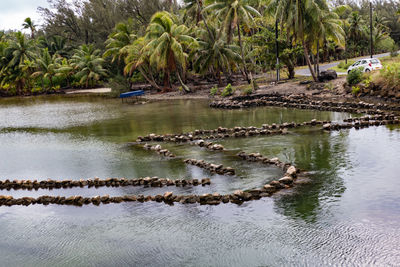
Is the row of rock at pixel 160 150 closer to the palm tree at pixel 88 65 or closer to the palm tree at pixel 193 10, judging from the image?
the palm tree at pixel 193 10

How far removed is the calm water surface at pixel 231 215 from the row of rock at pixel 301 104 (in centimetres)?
608

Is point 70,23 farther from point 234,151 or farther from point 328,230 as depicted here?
point 328,230

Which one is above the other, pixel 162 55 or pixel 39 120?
pixel 162 55

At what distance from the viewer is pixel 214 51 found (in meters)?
48.3

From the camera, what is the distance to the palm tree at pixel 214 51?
48.0 meters

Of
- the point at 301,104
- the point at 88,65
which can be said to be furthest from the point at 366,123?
the point at 88,65

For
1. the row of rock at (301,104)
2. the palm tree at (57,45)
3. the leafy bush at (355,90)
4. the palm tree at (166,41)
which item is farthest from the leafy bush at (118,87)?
the leafy bush at (355,90)

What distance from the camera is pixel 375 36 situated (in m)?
77.0

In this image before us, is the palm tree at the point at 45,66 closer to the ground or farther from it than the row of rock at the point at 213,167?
farther from it

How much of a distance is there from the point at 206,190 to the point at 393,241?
627cm

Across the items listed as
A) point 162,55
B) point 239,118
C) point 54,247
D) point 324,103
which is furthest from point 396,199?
point 162,55

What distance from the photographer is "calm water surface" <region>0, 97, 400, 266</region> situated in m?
10.2

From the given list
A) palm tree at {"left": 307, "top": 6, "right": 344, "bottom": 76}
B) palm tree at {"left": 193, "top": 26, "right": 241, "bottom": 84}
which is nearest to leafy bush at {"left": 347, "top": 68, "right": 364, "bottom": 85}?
palm tree at {"left": 307, "top": 6, "right": 344, "bottom": 76}

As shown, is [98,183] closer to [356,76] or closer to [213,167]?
[213,167]
